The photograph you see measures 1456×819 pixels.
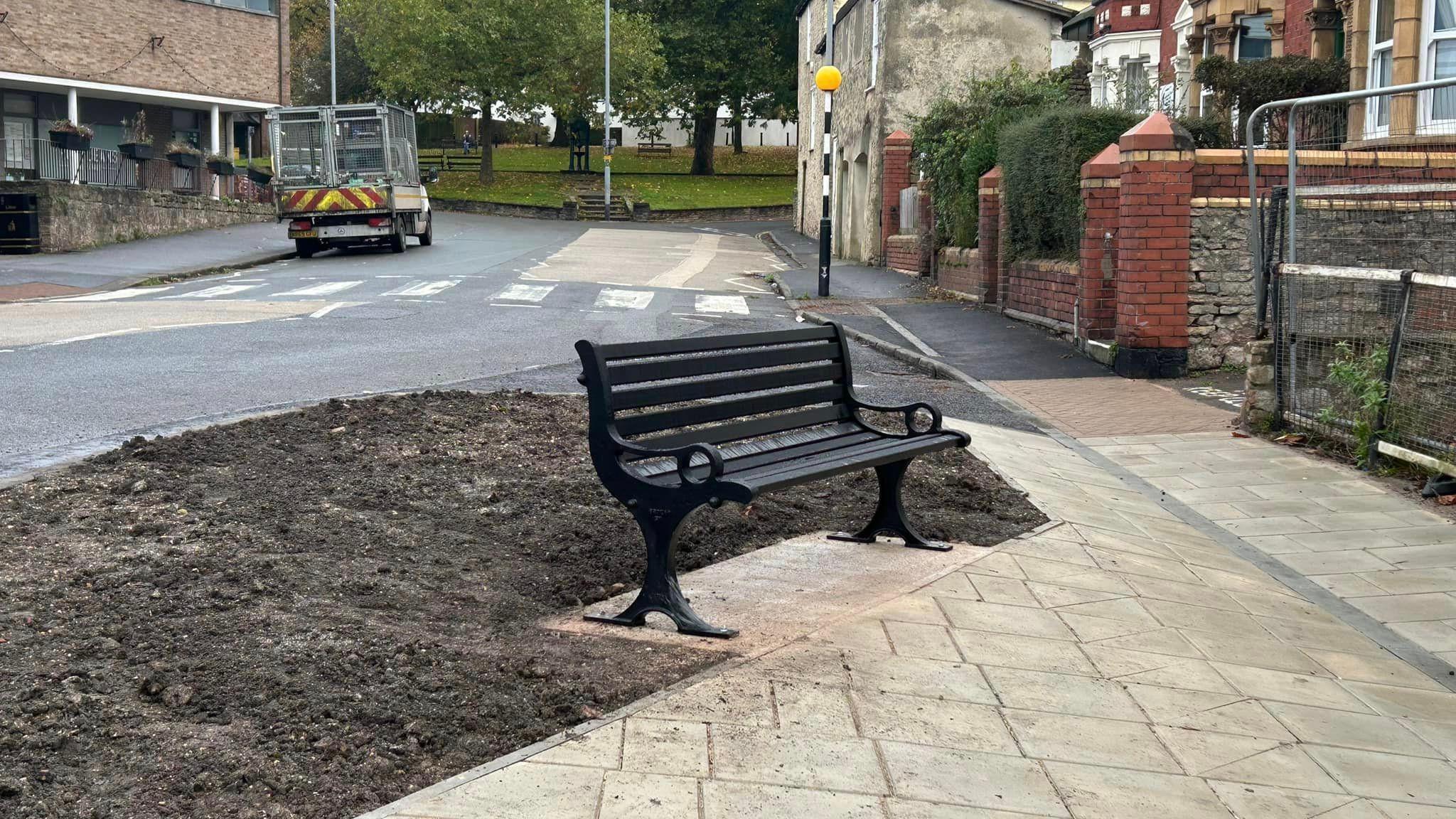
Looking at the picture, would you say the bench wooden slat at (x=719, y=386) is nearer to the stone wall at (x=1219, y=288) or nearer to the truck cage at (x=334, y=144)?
the stone wall at (x=1219, y=288)

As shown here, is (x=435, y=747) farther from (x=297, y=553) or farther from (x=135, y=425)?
(x=135, y=425)

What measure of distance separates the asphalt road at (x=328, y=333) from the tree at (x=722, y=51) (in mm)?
36453

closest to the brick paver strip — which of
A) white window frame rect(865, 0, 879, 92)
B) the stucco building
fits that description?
the stucco building

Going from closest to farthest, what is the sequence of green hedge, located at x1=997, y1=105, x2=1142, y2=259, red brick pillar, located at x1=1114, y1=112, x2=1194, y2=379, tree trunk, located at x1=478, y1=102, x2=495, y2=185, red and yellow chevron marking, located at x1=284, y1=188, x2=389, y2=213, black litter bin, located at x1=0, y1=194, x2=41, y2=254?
red brick pillar, located at x1=1114, y1=112, x2=1194, y2=379, green hedge, located at x1=997, y1=105, x2=1142, y2=259, black litter bin, located at x1=0, y1=194, x2=41, y2=254, red and yellow chevron marking, located at x1=284, y1=188, x2=389, y2=213, tree trunk, located at x1=478, y1=102, x2=495, y2=185

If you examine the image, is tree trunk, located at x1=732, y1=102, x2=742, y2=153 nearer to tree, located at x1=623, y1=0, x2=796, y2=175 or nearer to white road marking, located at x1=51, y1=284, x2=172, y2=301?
tree, located at x1=623, y1=0, x2=796, y2=175

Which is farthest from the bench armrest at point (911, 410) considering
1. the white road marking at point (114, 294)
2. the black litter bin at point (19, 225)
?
the black litter bin at point (19, 225)

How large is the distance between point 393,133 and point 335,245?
2.72 m

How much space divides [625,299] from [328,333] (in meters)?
6.03

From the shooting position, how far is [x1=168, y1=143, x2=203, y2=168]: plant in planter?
33.5 m

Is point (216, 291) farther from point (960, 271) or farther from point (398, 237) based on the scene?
point (960, 271)

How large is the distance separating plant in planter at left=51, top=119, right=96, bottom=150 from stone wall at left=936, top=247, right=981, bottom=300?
57.3 feet

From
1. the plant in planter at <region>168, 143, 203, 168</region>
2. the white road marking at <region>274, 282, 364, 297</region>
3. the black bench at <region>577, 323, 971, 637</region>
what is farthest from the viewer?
the plant in planter at <region>168, 143, 203, 168</region>

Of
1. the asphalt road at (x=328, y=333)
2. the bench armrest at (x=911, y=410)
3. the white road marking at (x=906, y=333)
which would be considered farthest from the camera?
the white road marking at (x=906, y=333)

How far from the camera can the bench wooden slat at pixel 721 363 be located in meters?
5.19
